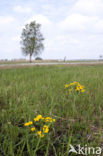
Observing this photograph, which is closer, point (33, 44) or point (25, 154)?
point (25, 154)

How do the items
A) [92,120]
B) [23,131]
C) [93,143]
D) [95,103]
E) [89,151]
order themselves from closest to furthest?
[89,151]
[93,143]
[23,131]
[92,120]
[95,103]

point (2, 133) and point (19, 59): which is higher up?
point (19, 59)

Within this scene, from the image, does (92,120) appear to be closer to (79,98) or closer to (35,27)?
(79,98)

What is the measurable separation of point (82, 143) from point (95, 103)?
119 cm

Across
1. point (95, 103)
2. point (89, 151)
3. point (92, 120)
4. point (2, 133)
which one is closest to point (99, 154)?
point (89, 151)

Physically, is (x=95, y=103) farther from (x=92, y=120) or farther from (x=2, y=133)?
(x=2, y=133)

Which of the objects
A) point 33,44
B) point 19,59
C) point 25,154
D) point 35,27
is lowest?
point 25,154

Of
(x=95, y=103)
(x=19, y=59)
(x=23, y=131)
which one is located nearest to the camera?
(x=23, y=131)

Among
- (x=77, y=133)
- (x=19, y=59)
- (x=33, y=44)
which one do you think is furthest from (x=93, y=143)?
(x=19, y=59)

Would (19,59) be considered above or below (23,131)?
above

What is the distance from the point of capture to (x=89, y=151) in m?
1.29

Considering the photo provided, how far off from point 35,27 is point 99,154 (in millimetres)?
37166

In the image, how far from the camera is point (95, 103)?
247cm

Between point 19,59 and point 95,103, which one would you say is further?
point 19,59
